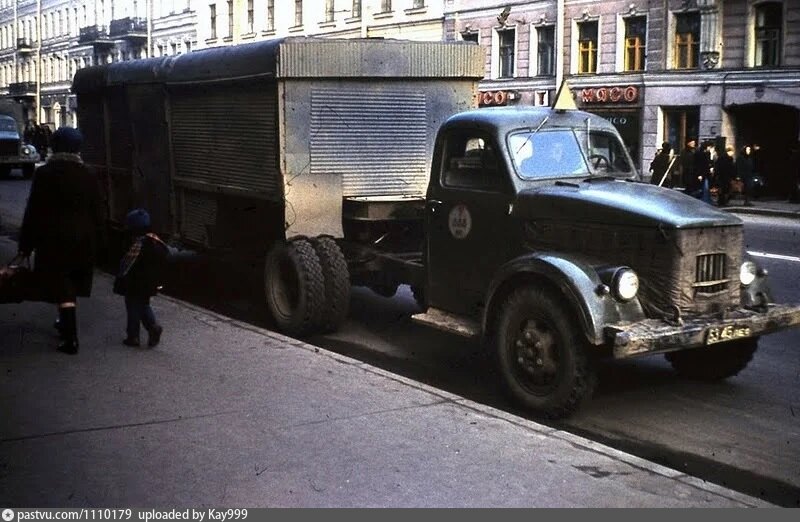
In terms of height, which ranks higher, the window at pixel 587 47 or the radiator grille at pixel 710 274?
the window at pixel 587 47

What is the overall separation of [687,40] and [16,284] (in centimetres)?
2790

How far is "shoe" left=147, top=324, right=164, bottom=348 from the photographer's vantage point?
27.9 ft

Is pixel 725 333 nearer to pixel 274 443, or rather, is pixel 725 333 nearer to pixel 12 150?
pixel 274 443

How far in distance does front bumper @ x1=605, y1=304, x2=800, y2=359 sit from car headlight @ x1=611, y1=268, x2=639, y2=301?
20 centimetres

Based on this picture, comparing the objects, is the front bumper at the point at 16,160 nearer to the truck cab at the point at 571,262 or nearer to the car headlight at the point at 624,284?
the truck cab at the point at 571,262

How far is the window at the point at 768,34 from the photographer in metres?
29.8

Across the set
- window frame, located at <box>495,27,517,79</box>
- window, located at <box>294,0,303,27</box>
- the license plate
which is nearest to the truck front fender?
the license plate

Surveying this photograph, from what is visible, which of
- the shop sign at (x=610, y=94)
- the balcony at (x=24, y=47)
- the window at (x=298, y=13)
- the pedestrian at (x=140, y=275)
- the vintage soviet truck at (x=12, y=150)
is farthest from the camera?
the balcony at (x=24, y=47)

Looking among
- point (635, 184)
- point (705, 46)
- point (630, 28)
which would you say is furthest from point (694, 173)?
point (635, 184)

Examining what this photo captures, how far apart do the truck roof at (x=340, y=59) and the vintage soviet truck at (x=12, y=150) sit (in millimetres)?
29300

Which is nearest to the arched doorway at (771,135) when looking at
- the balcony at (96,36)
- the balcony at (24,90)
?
the balcony at (96,36)

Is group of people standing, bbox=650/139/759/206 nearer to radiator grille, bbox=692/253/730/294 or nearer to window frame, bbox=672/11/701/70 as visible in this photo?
window frame, bbox=672/11/701/70

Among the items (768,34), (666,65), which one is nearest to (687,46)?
(666,65)

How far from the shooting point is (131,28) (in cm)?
6788
